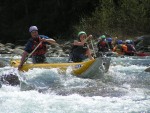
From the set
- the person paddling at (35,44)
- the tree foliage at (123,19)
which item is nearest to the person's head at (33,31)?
the person paddling at (35,44)

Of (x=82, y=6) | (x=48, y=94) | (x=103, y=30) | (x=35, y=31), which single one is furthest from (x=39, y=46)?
(x=82, y=6)

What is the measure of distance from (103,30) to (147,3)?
397 cm

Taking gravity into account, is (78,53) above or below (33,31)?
below

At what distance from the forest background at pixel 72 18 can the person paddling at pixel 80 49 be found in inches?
677

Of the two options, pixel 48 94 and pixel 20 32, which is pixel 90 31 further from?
pixel 48 94

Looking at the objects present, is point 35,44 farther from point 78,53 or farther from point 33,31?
point 78,53

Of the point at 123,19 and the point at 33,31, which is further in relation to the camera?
the point at 123,19

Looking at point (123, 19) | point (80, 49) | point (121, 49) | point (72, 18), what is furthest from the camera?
point (72, 18)

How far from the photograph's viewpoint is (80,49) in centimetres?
1242

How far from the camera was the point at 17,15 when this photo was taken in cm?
4762

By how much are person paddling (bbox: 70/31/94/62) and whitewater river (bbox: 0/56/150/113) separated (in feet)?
3.40

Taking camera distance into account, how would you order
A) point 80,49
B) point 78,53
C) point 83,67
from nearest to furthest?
point 83,67 → point 80,49 → point 78,53

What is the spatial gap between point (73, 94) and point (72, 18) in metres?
30.9

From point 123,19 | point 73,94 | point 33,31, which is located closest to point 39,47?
point 33,31
